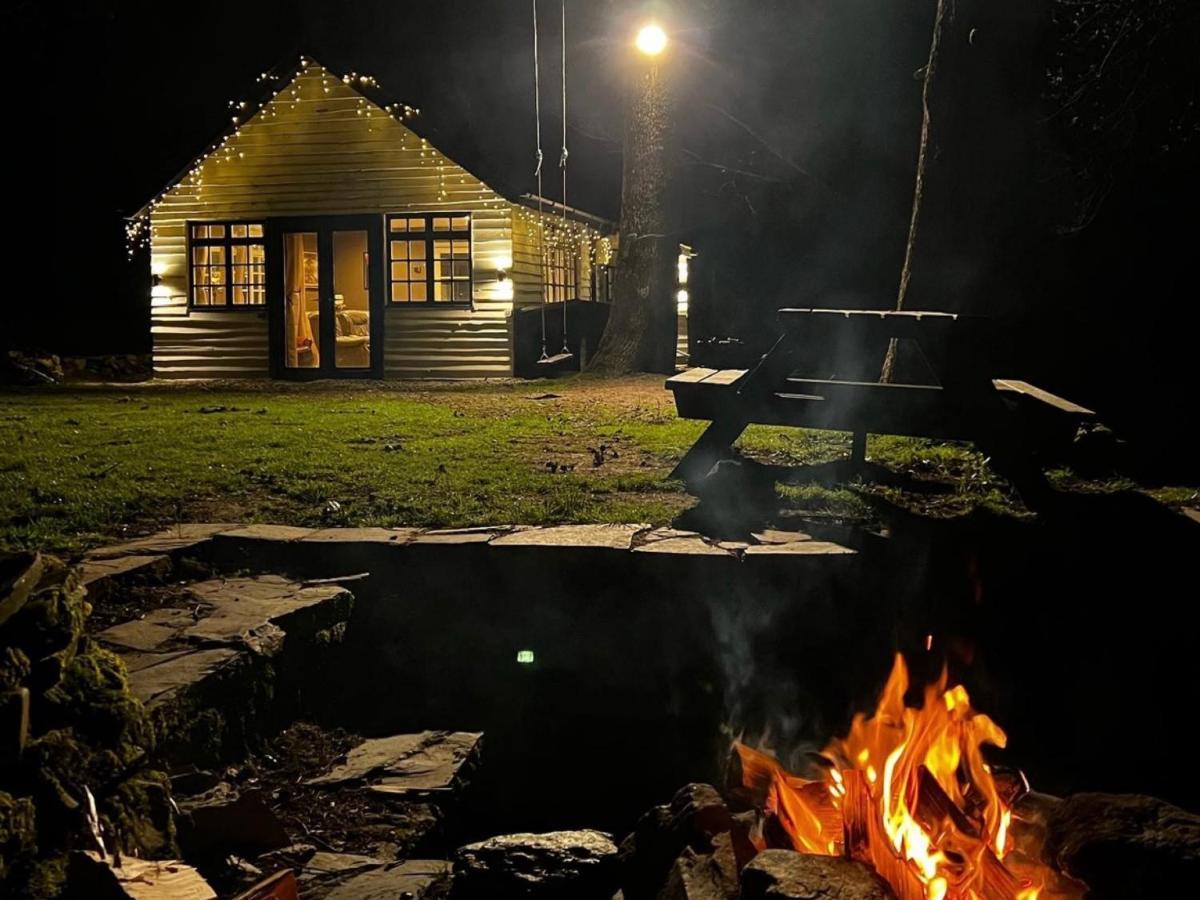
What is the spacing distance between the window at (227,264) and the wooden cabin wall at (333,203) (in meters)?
0.22

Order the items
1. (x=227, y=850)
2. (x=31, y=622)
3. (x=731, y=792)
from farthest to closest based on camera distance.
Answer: (x=731, y=792) → (x=227, y=850) → (x=31, y=622)

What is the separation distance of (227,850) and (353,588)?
169cm

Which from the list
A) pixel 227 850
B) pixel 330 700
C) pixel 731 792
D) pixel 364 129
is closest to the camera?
pixel 227 850

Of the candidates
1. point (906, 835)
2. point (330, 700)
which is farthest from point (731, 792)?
point (330, 700)

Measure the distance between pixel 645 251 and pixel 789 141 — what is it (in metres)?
6.59

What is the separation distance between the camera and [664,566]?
15.2ft

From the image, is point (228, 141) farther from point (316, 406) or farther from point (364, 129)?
point (316, 406)

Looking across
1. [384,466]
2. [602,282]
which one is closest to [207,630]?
[384,466]

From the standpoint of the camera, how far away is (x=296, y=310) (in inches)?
752

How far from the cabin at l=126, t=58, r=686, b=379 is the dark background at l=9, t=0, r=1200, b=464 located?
0.56m

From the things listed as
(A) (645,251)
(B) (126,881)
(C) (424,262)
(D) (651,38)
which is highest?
(D) (651,38)

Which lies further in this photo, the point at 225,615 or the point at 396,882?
the point at 225,615

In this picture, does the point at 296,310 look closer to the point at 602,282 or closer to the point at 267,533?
the point at 602,282

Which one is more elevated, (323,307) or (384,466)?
(323,307)
